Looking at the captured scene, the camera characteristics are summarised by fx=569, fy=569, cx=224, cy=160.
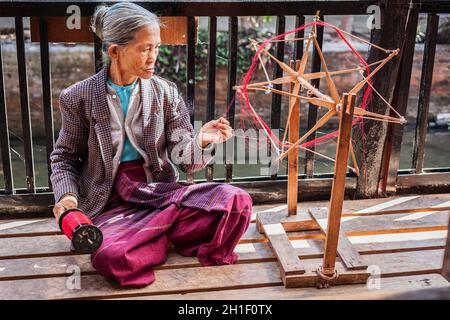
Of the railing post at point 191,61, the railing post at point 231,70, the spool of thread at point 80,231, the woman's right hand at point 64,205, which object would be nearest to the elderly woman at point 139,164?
the woman's right hand at point 64,205

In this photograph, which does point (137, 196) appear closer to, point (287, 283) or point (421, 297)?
point (287, 283)

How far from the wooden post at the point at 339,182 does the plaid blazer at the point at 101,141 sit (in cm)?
62

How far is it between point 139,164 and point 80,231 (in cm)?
52

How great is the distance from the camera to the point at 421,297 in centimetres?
81

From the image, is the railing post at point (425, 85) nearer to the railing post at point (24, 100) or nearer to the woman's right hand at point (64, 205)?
the woman's right hand at point (64, 205)

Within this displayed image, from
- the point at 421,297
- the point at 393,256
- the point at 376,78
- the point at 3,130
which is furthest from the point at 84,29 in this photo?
the point at 421,297

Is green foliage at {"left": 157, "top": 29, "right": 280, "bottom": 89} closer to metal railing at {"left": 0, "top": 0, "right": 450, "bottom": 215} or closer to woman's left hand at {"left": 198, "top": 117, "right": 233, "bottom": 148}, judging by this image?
metal railing at {"left": 0, "top": 0, "right": 450, "bottom": 215}

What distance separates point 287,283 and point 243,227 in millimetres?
306

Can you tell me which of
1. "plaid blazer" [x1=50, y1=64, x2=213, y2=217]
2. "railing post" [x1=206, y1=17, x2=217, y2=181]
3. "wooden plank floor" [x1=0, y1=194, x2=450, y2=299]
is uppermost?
"railing post" [x1=206, y1=17, x2=217, y2=181]

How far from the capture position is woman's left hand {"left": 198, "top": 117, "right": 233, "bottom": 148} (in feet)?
7.43

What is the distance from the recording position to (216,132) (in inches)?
91.0

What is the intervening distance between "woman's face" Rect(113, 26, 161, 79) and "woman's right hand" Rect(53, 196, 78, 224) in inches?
22.1

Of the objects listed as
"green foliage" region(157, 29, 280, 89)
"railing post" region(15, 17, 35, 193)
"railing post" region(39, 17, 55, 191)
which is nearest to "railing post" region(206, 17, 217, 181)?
"railing post" region(39, 17, 55, 191)

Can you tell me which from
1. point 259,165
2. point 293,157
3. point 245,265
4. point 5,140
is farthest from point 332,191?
point 259,165
